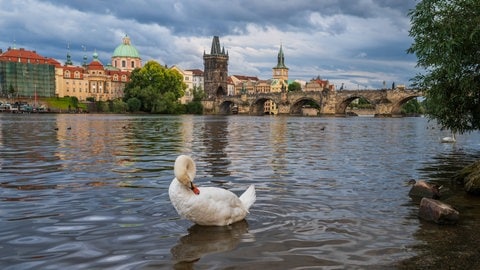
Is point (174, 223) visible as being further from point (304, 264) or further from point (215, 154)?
point (215, 154)

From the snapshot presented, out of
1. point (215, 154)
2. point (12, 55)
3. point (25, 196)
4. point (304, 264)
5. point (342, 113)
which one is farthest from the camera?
point (12, 55)

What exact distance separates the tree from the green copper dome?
541ft

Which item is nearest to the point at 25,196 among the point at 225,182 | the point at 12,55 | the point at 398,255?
the point at 225,182

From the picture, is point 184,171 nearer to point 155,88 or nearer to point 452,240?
point 452,240

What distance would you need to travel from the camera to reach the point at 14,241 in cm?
597

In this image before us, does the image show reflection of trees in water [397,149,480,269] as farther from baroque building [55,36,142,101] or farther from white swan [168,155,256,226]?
baroque building [55,36,142,101]

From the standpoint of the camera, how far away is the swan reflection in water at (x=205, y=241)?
5578 mm

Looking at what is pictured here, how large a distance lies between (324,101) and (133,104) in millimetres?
45827

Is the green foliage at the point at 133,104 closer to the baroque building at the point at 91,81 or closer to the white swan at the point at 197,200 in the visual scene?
the baroque building at the point at 91,81

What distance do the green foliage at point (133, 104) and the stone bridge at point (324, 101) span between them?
137ft

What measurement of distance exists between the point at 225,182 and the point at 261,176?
1.38 meters

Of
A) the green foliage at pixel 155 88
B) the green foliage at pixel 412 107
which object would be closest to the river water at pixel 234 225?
the green foliage at pixel 155 88

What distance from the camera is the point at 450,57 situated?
12.7 metres

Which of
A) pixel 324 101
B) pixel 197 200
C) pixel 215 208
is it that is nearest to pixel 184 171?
pixel 197 200
